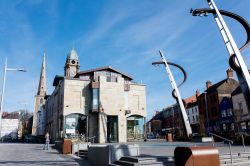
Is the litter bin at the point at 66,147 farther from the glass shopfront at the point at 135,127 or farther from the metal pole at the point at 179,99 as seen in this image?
the glass shopfront at the point at 135,127

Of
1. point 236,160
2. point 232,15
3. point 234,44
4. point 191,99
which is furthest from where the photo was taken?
point 191,99

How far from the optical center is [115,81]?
159 ft

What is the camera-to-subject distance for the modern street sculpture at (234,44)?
14.0m

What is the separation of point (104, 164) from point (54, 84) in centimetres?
4879

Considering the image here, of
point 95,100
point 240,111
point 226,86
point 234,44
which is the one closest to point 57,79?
point 95,100

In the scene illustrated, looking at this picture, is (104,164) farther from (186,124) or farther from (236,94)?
(236,94)

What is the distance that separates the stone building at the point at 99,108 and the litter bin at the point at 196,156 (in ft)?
Result: 117

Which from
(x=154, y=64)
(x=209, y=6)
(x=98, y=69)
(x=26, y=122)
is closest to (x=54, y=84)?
(x=98, y=69)

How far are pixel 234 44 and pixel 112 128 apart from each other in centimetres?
3438

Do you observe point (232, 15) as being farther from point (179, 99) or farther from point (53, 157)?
point (179, 99)

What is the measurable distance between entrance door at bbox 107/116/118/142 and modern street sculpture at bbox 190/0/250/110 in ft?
106

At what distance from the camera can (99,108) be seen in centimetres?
4519

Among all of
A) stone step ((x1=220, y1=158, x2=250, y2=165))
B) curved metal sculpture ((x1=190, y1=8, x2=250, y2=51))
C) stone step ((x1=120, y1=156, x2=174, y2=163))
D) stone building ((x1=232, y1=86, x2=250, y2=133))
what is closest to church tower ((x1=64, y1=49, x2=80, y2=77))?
stone building ((x1=232, y1=86, x2=250, y2=133))

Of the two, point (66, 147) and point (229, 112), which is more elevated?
point (229, 112)
